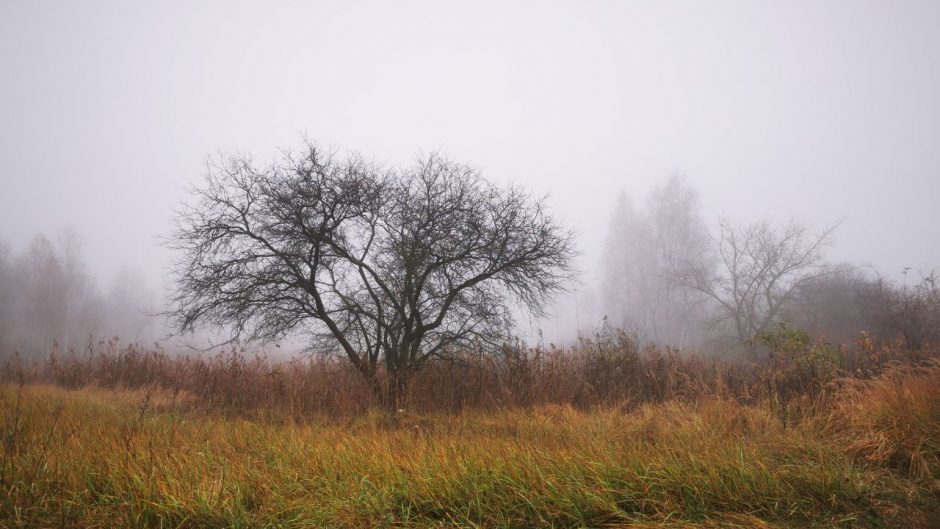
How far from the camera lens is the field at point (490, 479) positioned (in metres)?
2.50

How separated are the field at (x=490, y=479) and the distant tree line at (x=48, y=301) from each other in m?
29.7

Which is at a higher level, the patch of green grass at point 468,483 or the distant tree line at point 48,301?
the distant tree line at point 48,301

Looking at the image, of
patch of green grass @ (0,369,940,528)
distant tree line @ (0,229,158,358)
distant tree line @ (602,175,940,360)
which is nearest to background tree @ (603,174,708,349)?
distant tree line @ (602,175,940,360)

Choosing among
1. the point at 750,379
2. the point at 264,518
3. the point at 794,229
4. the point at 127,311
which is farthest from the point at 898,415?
the point at 127,311

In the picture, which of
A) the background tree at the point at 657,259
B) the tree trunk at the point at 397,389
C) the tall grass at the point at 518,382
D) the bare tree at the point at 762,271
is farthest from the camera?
the background tree at the point at 657,259

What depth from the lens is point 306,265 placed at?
808 cm

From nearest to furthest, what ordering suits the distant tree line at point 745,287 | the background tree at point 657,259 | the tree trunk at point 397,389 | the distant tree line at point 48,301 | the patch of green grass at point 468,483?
the patch of green grass at point 468,483, the tree trunk at point 397,389, the distant tree line at point 745,287, the distant tree line at point 48,301, the background tree at point 657,259

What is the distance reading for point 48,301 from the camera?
2736 cm

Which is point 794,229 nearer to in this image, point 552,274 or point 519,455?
point 552,274

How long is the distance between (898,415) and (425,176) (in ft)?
24.0

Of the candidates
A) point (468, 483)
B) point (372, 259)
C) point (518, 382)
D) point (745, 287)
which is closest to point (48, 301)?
point (372, 259)

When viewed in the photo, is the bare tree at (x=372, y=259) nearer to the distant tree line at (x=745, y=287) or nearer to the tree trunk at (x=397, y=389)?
the tree trunk at (x=397, y=389)

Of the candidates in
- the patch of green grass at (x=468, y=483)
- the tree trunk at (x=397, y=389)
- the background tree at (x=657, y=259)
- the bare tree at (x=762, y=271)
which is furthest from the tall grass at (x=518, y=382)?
the background tree at (x=657, y=259)

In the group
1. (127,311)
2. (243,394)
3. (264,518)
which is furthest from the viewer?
(127,311)
